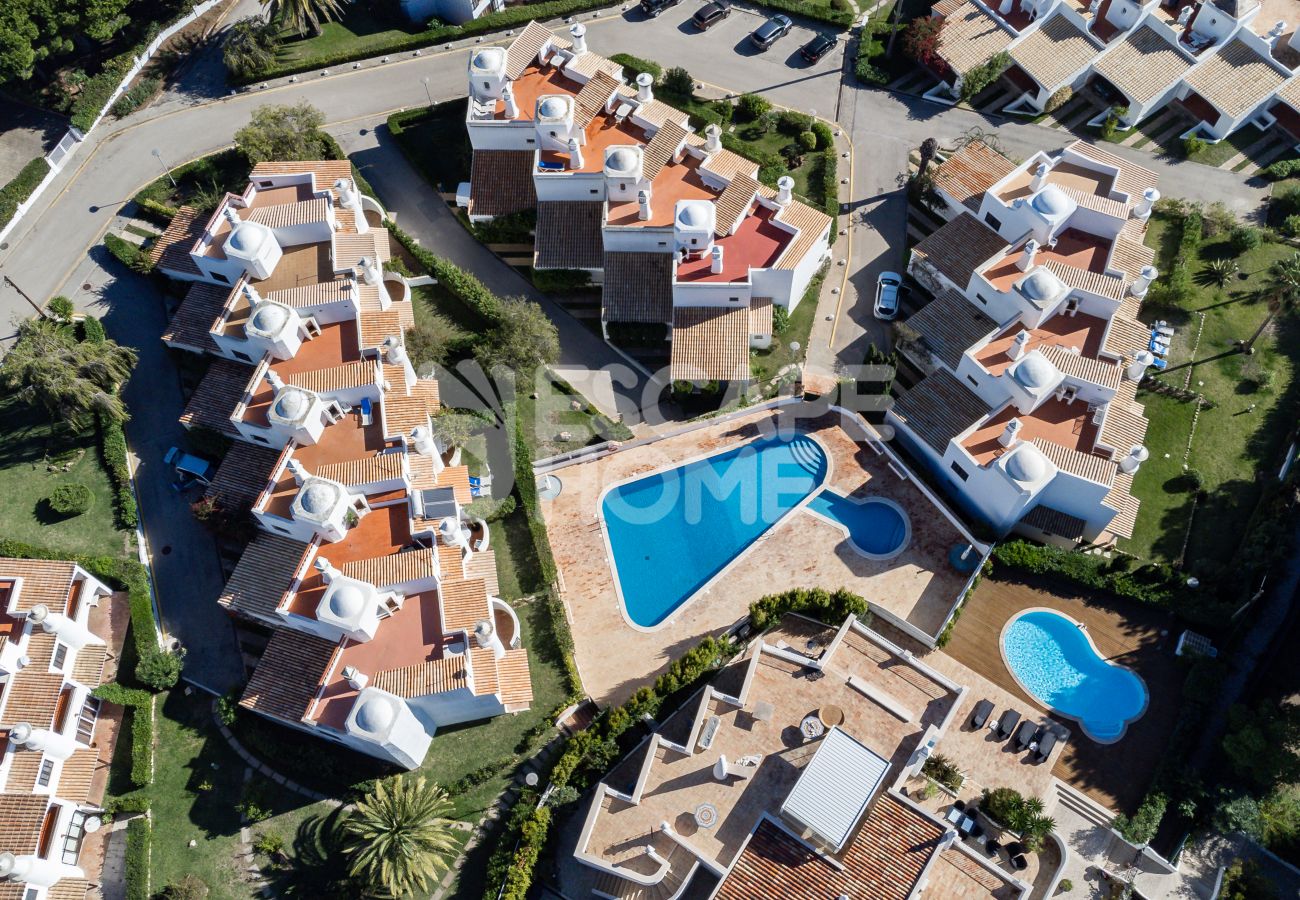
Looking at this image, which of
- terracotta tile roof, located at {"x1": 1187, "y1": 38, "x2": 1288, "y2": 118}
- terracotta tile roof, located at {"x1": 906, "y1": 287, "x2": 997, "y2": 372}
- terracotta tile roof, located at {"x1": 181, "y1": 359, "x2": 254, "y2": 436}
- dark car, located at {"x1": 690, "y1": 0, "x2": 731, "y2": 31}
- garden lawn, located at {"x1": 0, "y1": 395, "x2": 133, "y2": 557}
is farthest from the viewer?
dark car, located at {"x1": 690, "y1": 0, "x2": 731, "y2": 31}

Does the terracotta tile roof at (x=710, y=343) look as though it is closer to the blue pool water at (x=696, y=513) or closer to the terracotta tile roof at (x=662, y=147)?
the blue pool water at (x=696, y=513)

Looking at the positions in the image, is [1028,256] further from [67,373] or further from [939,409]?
[67,373]

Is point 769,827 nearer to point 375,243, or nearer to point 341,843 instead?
point 341,843

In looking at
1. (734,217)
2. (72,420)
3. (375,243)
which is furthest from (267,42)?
(734,217)

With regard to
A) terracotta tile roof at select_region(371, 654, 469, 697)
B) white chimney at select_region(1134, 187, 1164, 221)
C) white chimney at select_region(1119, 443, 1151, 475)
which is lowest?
terracotta tile roof at select_region(371, 654, 469, 697)

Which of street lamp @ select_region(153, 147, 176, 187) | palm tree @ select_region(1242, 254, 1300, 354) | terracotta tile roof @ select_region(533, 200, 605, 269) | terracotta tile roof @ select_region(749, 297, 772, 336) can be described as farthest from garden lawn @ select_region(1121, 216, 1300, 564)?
street lamp @ select_region(153, 147, 176, 187)

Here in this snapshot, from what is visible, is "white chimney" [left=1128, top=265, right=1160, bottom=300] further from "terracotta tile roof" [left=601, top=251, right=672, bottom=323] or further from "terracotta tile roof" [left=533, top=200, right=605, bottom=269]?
"terracotta tile roof" [left=533, top=200, right=605, bottom=269]

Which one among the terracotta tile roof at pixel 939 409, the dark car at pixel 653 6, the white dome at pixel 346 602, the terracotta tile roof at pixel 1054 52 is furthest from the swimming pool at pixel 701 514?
Result: the dark car at pixel 653 6
